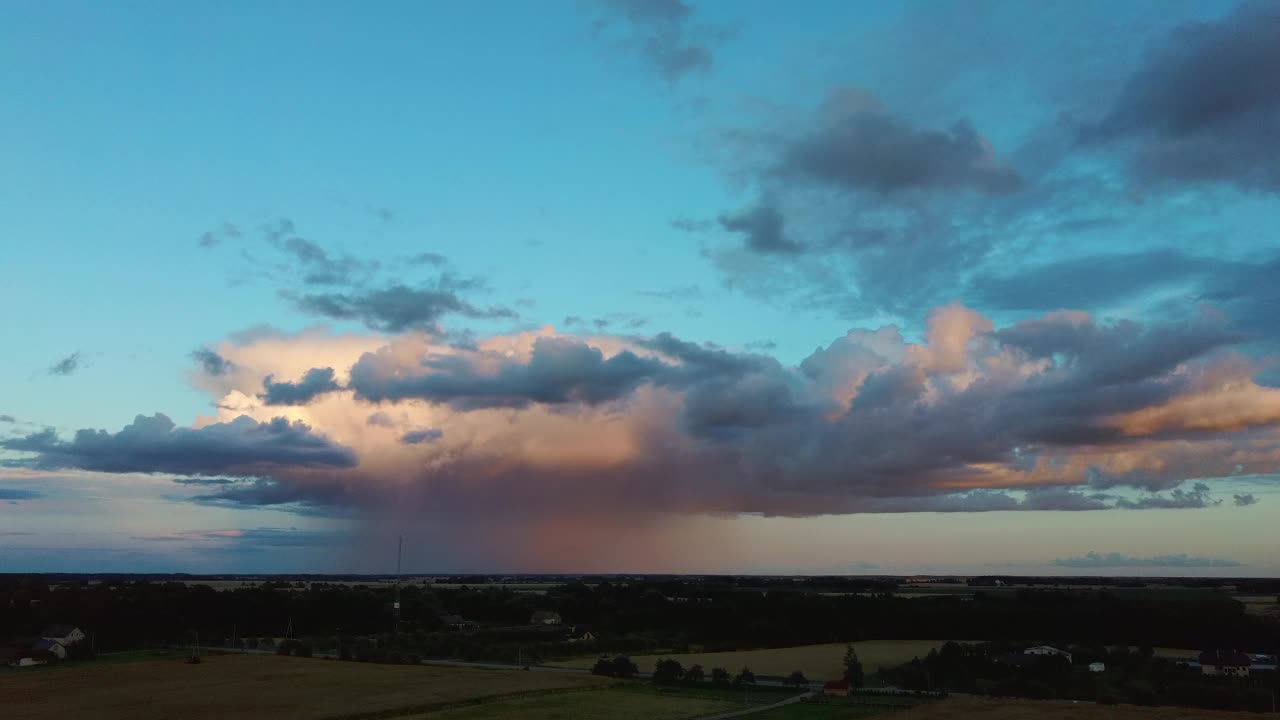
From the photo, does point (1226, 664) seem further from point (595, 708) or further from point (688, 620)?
point (688, 620)

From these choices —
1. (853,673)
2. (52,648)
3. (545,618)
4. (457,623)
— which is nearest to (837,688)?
(853,673)

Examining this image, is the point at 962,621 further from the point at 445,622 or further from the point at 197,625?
the point at 197,625

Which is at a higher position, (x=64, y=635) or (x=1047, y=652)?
(x=64, y=635)

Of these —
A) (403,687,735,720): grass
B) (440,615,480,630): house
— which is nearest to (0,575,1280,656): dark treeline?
(440,615,480,630): house

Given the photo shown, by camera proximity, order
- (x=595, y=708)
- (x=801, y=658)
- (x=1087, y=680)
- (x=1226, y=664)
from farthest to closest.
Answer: (x=801, y=658) < (x=1226, y=664) < (x=1087, y=680) < (x=595, y=708)

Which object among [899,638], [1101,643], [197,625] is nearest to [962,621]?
[899,638]

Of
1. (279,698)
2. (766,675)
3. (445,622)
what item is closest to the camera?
(279,698)
